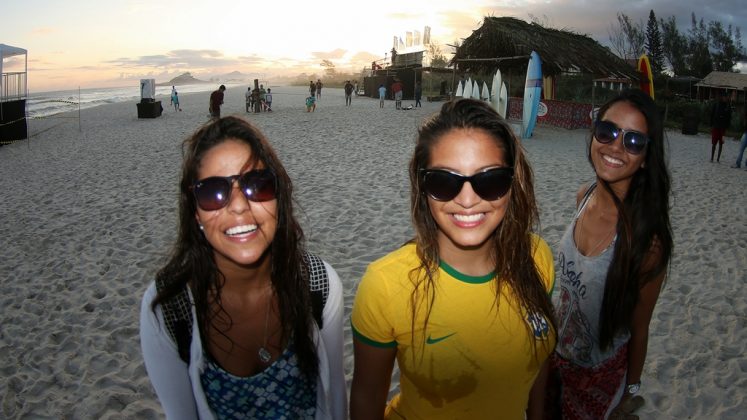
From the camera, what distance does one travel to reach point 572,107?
16547 mm

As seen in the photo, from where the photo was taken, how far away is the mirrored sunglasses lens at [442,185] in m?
1.41

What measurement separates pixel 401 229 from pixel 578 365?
4103mm

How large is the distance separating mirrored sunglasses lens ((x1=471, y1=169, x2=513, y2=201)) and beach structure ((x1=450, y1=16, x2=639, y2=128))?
15.6 meters

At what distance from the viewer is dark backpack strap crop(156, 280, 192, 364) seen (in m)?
1.48

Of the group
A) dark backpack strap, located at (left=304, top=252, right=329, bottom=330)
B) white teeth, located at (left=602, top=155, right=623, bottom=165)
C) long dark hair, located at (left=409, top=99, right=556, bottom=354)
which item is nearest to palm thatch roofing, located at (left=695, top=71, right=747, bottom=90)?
white teeth, located at (left=602, top=155, right=623, bottom=165)

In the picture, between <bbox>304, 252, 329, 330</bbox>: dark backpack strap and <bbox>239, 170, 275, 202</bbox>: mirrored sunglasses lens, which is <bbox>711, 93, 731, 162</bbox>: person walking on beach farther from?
<bbox>239, 170, 275, 202</bbox>: mirrored sunglasses lens

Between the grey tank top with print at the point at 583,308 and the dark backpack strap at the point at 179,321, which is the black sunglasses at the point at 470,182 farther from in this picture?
the dark backpack strap at the point at 179,321

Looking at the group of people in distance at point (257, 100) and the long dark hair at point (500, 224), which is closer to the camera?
the long dark hair at point (500, 224)

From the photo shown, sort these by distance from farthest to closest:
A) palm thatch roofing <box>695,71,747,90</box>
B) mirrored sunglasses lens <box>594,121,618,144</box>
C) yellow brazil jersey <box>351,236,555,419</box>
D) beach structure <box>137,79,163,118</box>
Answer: palm thatch roofing <box>695,71,747,90</box>, beach structure <box>137,79,163,118</box>, mirrored sunglasses lens <box>594,121,618,144</box>, yellow brazil jersey <box>351,236,555,419</box>

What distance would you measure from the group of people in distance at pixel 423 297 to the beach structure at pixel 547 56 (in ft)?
49.9

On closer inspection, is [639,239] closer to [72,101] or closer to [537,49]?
[537,49]

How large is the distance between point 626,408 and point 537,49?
54.5ft

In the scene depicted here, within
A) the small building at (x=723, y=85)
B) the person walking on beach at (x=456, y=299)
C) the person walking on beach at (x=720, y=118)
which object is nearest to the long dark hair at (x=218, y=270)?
the person walking on beach at (x=456, y=299)

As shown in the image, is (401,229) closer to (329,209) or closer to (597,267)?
(329,209)
